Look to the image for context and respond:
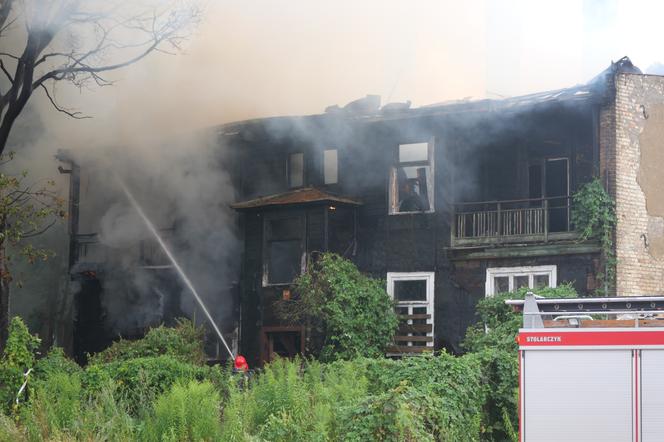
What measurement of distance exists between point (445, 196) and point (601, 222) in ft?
13.6

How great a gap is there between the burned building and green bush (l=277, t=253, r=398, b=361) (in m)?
0.82

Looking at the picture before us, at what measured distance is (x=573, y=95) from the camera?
23422mm

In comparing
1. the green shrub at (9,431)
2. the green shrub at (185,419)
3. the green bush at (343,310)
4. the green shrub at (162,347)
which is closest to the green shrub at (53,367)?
the green shrub at (9,431)

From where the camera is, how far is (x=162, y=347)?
976 inches

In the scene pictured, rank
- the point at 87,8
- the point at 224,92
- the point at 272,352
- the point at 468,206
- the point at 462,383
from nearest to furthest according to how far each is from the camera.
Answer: the point at 462,383 → the point at 87,8 → the point at 468,206 → the point at 272,352 → the point at 224,92

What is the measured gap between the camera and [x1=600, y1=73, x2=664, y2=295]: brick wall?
76.8ft

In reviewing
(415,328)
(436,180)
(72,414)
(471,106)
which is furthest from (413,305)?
(72,414)

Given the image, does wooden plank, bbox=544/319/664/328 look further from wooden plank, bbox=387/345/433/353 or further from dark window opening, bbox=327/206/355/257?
dark window opening, bbox=327/206/355/257

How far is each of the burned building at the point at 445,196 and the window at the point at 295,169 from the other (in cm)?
3

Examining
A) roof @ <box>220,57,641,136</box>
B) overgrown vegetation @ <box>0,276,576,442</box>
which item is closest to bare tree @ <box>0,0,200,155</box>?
roof @ <box>220,57,641,136</box>

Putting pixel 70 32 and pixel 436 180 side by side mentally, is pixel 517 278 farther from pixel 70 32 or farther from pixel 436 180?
pixel 70 32

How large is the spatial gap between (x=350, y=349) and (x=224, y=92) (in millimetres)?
9262

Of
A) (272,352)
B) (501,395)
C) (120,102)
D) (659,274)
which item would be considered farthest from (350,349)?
(120,102)

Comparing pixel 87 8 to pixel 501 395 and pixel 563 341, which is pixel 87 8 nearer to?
pixel 501 395
